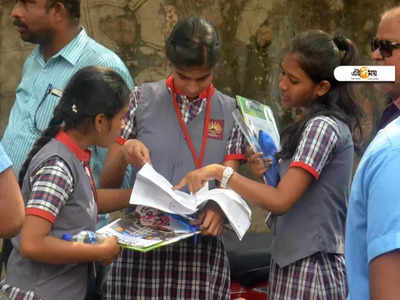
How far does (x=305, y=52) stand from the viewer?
9.43 feet

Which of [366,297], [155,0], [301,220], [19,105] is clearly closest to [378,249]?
[366,297]

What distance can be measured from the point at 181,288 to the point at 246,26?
3297mm

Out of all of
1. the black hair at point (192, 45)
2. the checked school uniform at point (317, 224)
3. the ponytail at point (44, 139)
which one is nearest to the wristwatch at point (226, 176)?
the checked school uniform at point (317, 224)

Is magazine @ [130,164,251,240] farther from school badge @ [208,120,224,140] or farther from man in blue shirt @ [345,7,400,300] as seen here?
man in blue shirt @ [345,7,400,300]

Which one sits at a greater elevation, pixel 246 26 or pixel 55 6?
pixel 246 26

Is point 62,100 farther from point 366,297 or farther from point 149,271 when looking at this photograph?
point 366,297

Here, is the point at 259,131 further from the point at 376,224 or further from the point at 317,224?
the point at 376,224

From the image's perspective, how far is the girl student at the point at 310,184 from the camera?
2.65 meters

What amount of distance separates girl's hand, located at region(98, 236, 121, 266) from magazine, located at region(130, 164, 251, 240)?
0.55 ft

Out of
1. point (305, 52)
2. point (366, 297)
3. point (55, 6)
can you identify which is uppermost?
point (55, 6)

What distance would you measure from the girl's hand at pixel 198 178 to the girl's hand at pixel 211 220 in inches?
3.2

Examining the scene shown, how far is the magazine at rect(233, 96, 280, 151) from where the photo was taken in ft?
8.98

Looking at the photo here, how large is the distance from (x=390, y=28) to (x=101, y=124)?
1.07m

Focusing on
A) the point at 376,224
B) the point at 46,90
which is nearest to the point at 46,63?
the point at 46,90
